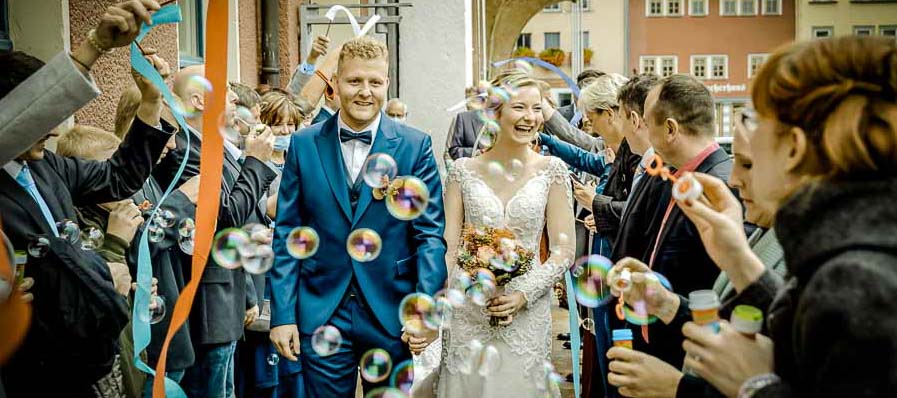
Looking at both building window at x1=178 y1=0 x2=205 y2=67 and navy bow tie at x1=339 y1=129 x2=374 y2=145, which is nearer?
navy bow tie at x1=339 y1=129 x2=374 y2=145

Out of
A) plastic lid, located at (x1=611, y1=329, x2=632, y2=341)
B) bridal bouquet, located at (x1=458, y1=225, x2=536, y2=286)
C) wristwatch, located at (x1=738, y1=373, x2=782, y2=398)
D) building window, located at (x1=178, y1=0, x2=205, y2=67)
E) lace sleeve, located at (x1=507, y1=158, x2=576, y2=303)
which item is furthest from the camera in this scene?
building window, located at (x1=178, y1=0, x2=205, y2=67)

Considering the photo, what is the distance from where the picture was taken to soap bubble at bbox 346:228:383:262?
4.11 metres

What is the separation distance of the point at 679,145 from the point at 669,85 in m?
0.27

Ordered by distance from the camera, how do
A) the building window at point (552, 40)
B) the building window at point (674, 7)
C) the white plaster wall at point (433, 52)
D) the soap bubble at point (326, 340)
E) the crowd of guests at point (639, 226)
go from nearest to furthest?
the crowd of guests at point (639, 226) → the soap bubble at point (326, 340) → the white plaster wall at point (433, 52) → the building window at point (674, 7) → the building window at point (552, 40)

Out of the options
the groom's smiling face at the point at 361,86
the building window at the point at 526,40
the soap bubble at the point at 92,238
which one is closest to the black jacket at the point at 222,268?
the groom's smiling face at the point at 361,86

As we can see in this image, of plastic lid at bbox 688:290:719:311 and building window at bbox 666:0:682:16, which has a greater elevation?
building window at bbox 666:0:682:16

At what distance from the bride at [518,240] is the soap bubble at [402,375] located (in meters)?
0.84

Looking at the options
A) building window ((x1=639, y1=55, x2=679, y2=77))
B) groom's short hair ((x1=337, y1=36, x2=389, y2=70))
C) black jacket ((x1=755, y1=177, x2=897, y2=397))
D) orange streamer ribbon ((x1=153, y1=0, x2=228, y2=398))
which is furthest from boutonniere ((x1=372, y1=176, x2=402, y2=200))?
building window ((x1=639, y1=55, x2=679, y2=77))

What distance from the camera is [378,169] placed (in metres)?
4.21

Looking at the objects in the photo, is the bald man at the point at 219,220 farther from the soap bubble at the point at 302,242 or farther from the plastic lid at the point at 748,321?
the plastic lid at the point at 748,321

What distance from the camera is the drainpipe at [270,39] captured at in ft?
34.6

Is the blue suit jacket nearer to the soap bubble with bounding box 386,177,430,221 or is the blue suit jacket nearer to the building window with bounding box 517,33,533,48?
the soap bubble with bounding box 386,177,430,221

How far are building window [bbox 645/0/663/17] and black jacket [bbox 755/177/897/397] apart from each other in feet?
201

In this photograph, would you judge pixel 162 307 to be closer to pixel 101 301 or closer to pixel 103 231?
pixel 103 231
